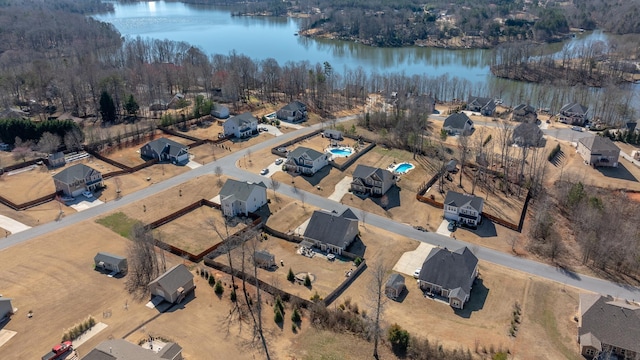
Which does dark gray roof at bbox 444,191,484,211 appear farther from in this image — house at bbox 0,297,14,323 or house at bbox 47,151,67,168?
house at bbox 47,151,67,168

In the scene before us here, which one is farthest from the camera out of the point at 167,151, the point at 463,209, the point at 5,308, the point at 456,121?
the point at 456,121

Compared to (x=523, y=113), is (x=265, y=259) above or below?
below

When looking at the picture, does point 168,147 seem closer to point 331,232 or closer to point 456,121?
point 331,232

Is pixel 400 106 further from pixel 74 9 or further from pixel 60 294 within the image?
pixel 74 9

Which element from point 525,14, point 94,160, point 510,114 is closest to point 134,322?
point 94,160

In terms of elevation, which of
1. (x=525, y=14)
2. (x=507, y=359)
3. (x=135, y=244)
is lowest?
(x=507, y=359)

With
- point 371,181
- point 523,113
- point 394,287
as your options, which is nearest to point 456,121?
point 523,113
